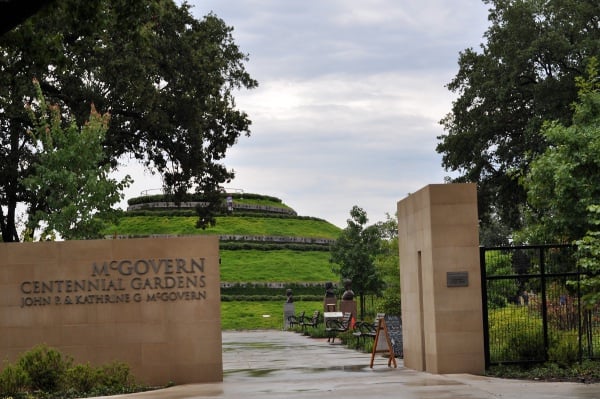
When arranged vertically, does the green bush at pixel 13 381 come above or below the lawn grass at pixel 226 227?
below

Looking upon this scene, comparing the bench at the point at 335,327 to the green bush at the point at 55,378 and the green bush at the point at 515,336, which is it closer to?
the green bush at the point at 515,336

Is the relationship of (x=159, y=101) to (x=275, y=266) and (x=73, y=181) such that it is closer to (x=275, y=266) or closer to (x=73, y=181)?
(x=73, y=181)

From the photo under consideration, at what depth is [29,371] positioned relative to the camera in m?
16.5

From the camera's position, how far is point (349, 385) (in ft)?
52.7

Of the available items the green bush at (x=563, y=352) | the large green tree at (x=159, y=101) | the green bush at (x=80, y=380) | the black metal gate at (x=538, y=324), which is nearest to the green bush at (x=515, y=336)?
the black metal gate at (x=538, y=324)

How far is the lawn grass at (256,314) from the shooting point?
52.4m

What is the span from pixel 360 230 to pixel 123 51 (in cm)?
1869

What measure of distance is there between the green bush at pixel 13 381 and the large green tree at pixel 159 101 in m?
16.4

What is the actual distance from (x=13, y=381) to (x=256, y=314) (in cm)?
4182

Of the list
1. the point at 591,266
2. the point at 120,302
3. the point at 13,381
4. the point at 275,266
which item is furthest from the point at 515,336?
the point at 275,266

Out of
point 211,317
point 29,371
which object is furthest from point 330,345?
point 29,371

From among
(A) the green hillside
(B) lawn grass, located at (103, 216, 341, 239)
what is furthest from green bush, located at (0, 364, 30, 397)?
(B) lawn grass, located at (103, 216, 341, 239)

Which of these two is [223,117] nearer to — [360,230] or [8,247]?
[360,230]

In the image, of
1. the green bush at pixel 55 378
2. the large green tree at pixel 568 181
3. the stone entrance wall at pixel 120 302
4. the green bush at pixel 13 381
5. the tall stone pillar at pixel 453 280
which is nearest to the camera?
the green bush at pixel 13 381
